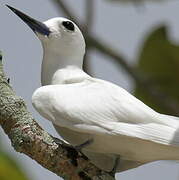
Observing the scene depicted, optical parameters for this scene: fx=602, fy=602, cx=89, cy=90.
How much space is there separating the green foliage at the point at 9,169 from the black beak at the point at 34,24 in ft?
6.19

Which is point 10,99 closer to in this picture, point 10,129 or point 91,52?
point 10,129

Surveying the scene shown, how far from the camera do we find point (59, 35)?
3980 mm

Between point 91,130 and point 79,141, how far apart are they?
0.21 m

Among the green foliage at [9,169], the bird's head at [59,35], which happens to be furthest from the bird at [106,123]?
the green foliage at [9,169]

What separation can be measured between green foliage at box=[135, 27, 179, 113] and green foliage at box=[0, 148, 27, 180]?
182 cm

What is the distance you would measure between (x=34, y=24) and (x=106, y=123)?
114 cm

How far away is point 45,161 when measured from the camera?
9.00ft

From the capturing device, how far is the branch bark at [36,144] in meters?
2.75

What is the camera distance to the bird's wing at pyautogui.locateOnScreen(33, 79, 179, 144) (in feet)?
9.80

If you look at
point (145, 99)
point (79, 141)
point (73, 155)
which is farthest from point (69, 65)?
point (73, 155)

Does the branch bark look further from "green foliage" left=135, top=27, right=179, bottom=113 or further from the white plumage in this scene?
"green foliage" left=135, top=27, right=179, bottom=113

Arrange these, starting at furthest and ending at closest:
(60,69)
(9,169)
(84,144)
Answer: (60,69) < (84,144) < (9,169)

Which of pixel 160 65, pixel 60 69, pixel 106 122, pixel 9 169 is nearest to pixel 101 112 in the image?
pixel 106 122

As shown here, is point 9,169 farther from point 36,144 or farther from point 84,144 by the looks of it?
point 84,144
